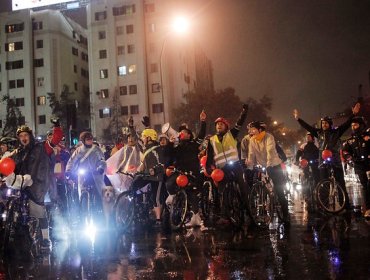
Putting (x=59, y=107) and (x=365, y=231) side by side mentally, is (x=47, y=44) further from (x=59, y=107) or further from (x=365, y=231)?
(x=365, y=231)

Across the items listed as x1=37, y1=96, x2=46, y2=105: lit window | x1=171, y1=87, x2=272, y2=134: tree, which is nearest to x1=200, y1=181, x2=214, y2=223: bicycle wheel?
x1=171, y1=87, x2=272, y2=134: tree

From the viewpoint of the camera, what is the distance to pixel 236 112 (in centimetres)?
5150

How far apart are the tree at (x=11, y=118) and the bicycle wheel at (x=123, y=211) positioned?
5152cm

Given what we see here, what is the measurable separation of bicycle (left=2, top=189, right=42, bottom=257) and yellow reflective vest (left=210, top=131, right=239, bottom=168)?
3.64m

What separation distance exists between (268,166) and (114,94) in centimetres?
5520

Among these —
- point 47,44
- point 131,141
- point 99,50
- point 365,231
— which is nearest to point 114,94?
point 99,50

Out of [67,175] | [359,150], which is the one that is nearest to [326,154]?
[359,150]

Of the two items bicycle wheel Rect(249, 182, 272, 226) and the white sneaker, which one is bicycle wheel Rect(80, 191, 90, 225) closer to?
the white sneaker

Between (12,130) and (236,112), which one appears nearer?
(236,112)

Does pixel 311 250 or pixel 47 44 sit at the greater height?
pixel 47 44

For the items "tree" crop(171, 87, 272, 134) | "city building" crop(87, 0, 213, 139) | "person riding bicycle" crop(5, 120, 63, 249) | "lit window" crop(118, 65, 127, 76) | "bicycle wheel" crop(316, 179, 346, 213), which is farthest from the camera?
"lit window" crop(118, 65, 127, 76)

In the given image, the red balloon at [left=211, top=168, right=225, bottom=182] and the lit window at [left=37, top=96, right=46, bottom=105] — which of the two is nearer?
the red balloon at [left=211, top=168, right=225, bottom=182]

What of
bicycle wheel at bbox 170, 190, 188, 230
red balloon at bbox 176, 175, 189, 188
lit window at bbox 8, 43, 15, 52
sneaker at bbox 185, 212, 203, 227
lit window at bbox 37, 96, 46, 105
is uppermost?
lit window at bbox 8, 43, 15, 52

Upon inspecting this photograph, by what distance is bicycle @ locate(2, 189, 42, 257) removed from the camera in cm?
733
